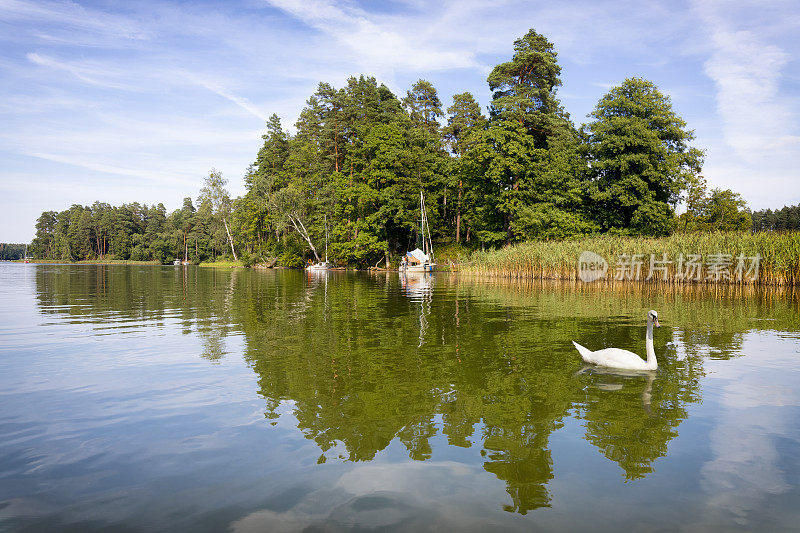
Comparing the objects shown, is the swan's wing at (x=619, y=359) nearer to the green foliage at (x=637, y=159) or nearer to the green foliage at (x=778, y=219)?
the green foliage at (x=637, y=159)

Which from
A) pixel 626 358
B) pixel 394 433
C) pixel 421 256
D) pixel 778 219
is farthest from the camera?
pixel 778 219

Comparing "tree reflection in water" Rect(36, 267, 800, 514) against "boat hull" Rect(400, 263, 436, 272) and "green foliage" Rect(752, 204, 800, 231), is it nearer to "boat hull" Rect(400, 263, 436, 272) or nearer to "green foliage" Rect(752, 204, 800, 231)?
"boat hull" Rect(400, 263, 436, 272)

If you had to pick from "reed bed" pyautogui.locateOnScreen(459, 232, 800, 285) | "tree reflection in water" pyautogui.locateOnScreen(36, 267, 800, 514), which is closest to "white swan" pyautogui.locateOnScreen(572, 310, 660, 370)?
"tree reflection in water" pyautogui.locateOnScreen(36, 267, 800, 514)

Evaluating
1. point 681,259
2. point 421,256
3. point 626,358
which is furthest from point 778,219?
point 626,358

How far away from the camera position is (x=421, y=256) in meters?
58.5

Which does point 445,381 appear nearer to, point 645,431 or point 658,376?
point 645,431

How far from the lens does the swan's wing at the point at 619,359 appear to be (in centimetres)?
898

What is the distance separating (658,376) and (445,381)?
4.09 metres

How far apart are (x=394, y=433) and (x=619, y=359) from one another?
532cm

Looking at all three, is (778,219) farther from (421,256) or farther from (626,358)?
(626,358)

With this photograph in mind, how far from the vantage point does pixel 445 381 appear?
27.4ft

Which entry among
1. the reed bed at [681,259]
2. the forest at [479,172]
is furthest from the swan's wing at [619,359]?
the forest at [479,172]

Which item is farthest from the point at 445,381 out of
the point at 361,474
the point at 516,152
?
the point at 516,152

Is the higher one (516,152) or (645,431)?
(516,152)
